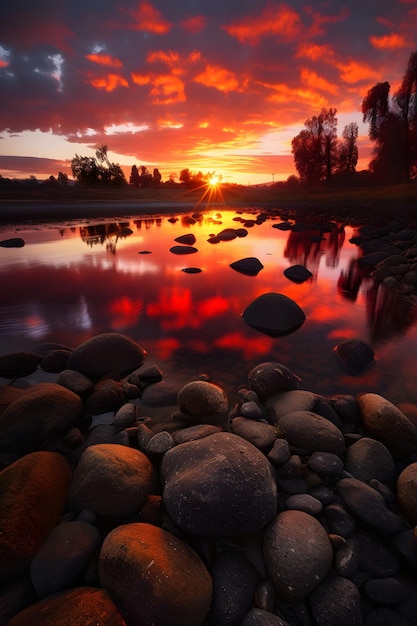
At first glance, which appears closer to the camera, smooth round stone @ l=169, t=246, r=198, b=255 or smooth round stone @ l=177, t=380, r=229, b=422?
smooth round stone @ l=177, t=380, r=229, b=422

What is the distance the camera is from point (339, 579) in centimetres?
208

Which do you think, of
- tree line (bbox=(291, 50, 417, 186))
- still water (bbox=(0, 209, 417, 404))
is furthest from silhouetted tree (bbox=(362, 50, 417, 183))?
still water (bbox=(0, 209, 417, 404))

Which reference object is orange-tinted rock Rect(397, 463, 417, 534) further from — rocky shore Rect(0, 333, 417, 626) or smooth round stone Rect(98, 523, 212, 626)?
smooth round stone Rect(98, 523, 212, 626)

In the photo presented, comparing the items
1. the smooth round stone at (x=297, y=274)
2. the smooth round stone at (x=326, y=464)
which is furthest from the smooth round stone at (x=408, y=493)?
the smooth round stone at (x=297, y=274)

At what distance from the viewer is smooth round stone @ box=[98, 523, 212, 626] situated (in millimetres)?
1812

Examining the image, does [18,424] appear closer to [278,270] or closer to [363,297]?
[363,297]

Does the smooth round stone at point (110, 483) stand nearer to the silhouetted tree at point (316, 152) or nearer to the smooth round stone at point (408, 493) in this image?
the smooth round stone at point (408, 493)

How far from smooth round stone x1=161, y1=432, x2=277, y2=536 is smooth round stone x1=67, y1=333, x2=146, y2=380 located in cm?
Result: 243

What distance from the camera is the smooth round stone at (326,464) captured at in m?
2.87

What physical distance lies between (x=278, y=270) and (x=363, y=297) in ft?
13.0

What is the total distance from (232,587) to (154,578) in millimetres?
569

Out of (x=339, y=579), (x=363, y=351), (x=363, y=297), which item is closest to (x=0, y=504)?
(x=339, y=579)

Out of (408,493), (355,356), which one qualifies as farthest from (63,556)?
(355,356)

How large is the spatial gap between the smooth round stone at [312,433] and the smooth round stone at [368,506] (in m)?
0.40
